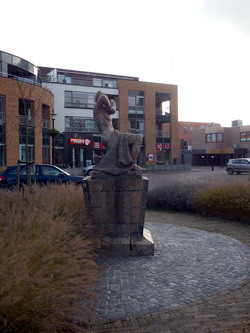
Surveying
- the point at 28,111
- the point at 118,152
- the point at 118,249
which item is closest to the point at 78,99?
the point at 28,111

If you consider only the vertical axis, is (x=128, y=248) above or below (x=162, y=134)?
below

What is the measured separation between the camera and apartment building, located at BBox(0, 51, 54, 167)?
28.0 metres

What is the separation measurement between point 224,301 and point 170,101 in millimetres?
47946

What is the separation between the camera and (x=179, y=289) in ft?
15.2

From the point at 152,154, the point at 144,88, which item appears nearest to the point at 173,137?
the point at 152,154

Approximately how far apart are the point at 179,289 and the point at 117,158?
301cm

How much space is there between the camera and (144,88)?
4875 centimetres

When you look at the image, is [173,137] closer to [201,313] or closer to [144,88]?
[144,88]

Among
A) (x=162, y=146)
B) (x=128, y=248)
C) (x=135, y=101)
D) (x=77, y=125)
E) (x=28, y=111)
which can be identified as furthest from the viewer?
(x=162, y=146)

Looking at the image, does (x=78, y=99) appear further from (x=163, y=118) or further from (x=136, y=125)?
(x=163, y=118)

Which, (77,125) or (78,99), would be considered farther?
(78,99)

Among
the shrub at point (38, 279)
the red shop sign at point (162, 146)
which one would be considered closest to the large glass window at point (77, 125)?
the red shop sign at point (162, 146)

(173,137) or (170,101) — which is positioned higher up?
(170,101)

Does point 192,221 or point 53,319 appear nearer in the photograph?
point 53,319
